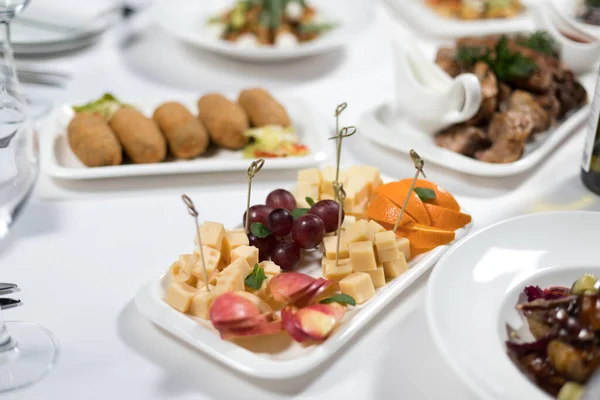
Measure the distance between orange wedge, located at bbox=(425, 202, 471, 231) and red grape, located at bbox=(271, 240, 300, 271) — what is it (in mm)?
211

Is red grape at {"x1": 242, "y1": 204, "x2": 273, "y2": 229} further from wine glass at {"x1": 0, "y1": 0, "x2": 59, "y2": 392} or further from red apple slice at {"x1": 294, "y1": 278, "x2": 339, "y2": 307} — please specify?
wine glass at {"x1": 0, "y1": 0, "x2": 59, "y2": 392}

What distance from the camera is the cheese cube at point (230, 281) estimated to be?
2.78ft

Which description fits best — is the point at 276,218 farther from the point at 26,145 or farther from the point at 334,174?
the point at 26,145

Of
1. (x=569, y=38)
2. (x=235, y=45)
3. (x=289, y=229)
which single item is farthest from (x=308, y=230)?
(x=569, y=38)

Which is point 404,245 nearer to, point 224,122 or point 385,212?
point 385,212

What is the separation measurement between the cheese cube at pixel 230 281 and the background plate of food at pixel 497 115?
53cm

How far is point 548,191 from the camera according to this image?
1.22 m

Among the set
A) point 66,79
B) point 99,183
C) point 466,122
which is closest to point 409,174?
point 466,122

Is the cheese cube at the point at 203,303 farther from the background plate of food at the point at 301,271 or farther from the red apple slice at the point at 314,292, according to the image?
the red apple slice at the point at 314,292

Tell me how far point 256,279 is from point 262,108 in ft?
1.85

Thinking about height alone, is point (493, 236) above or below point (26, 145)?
below

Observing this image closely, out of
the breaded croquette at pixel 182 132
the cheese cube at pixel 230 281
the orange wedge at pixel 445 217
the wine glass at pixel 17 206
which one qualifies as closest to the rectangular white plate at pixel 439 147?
the orange wedge at pixel 445 217

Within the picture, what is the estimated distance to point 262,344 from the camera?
82 centimetres

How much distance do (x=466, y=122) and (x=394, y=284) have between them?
1.75 feet
